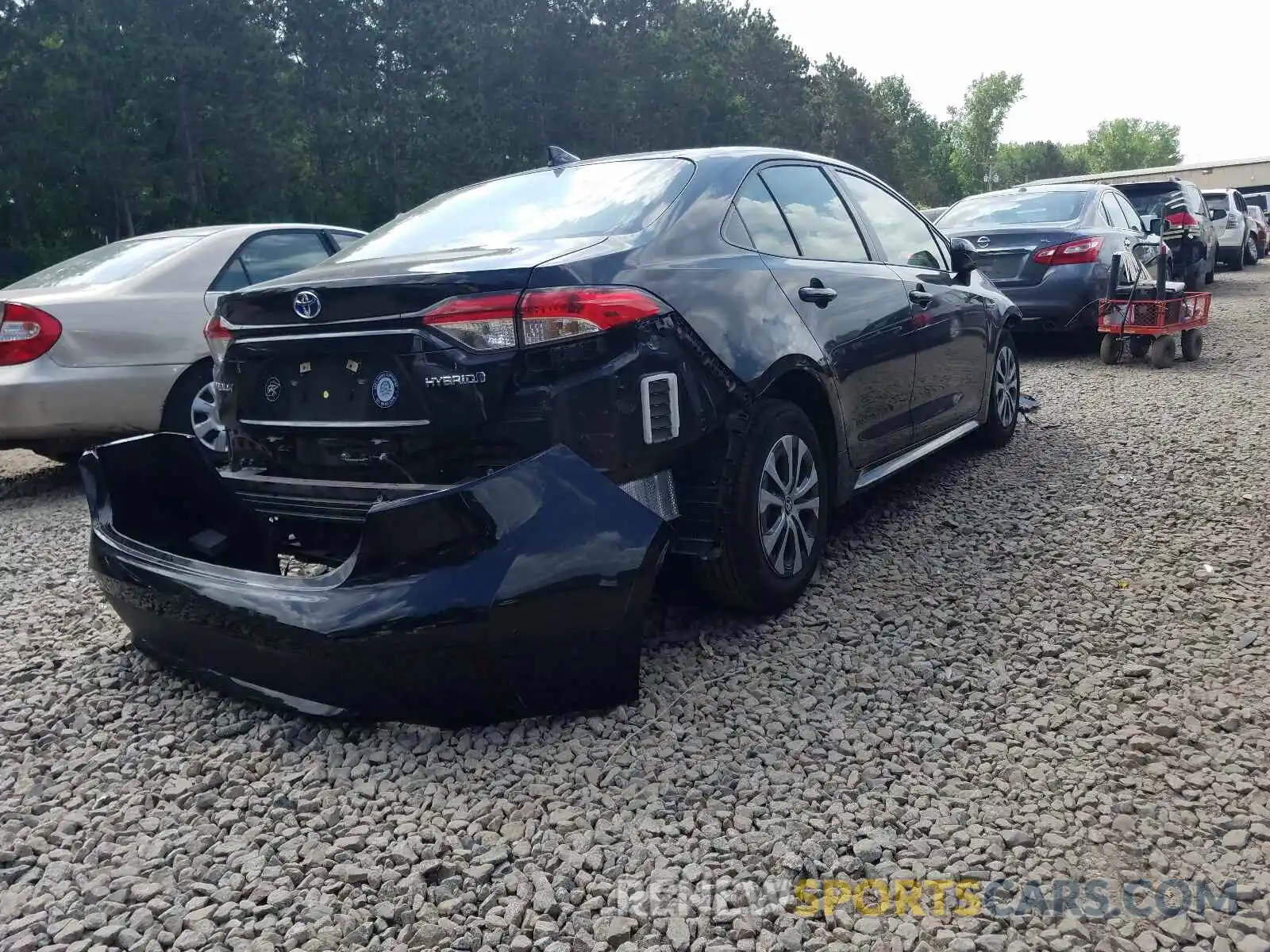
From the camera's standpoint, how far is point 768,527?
3541mm

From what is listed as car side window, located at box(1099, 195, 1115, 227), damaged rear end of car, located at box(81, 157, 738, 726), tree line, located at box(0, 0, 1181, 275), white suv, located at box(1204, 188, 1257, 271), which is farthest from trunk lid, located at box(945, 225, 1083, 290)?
tree line, located at box(0, 0, 1181, 275)

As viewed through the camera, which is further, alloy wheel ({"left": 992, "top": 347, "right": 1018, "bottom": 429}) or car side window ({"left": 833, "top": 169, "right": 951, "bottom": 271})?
alloy wheel ({"left": 992, "top": 347, "right": 1018, "bottom": 429})

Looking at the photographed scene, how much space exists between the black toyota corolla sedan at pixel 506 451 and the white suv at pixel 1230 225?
19688 millimetres

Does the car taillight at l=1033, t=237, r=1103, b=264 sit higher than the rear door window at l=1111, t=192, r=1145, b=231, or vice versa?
the rear door window at l=1111, t=192, r=1145, b=231

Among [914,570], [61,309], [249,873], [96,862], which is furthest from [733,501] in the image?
[61,309]

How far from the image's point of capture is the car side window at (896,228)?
15.4 feet

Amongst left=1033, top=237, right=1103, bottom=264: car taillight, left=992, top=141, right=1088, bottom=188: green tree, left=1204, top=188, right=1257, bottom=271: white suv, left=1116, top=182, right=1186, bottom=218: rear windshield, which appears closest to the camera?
left=1033, top=237, right=1103, bottom=264: car taillight

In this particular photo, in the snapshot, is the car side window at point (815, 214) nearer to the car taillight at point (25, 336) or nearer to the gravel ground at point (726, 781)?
the gravel ground at point (726, 781)

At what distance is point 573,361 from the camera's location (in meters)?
2.86

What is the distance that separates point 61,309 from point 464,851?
452cm

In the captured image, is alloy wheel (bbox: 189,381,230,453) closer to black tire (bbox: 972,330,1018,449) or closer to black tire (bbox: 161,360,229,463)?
black tire (bbox: 161,360,229,463)

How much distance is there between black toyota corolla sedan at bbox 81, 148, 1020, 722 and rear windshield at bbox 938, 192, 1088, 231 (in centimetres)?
655

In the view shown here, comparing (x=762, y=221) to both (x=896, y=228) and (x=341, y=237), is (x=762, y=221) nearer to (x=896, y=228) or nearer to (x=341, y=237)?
(x=896, y=228)

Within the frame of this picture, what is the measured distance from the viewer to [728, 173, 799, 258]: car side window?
3.70 m
